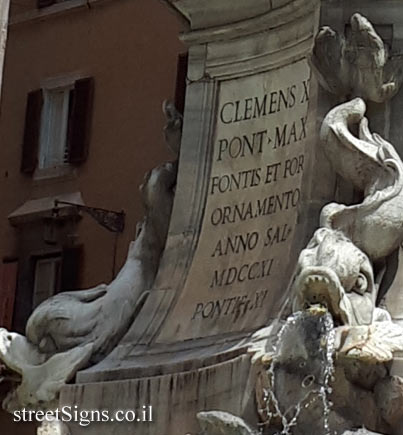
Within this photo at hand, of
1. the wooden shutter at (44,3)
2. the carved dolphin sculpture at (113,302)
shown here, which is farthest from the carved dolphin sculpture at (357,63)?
the wooden shutter at (44,3)

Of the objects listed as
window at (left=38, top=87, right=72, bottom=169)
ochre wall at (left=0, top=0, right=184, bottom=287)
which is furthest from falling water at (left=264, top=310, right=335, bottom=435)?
window at (left=38, top=87, right=72, bottom=169)

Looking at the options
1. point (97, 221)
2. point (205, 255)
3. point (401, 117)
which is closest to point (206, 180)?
point (205, 255)

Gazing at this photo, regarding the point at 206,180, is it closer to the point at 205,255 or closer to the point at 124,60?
the point at 205,255

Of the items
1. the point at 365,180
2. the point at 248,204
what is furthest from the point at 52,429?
the point at 365,180

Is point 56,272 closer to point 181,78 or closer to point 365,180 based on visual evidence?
point 181,78

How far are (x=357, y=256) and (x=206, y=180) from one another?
207 centimetres

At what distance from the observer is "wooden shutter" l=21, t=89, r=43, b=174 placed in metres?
34.1

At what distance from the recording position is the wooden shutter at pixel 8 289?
110ft

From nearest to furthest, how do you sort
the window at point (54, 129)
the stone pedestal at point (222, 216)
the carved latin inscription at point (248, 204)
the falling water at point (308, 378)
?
the falling water at point (308, 378) < the stone pedestal at point (222, 216) < the carved latin inscription at point (248, 204) < the window at point (54, 129)

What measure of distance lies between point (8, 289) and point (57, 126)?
2.06 m

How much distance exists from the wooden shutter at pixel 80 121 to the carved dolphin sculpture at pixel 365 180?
52.2 feet

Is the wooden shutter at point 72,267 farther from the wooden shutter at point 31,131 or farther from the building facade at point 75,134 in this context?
the wooden shutter at point 31,131

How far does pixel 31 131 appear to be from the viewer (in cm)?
3444

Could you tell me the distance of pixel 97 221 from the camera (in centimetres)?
3191
